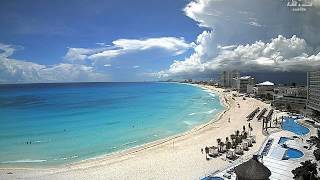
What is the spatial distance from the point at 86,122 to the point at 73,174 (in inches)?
983

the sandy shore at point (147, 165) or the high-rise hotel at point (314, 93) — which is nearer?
the sandy shore at point (147, 165)

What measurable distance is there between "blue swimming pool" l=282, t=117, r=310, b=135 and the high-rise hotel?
357 centimetres

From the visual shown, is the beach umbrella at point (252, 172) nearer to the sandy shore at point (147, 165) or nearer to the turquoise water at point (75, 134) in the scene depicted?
the sandy shore at point (147, 165)

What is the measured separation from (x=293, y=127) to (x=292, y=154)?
43.0ft

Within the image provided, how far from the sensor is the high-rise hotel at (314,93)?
41312 millimetres

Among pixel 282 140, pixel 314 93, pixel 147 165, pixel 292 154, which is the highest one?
pixel 314 93

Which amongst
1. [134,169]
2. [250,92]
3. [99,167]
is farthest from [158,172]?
[250,92]

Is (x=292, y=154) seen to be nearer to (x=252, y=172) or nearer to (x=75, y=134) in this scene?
(x=252, y=172)

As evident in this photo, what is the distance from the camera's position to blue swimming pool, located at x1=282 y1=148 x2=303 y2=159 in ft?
72.4

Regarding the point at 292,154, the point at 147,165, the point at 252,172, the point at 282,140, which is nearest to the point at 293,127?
the point at 282,140

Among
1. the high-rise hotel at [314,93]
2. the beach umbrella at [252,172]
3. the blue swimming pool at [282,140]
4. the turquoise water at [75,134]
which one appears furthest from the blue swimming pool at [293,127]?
the beach umbrella at [252,172]

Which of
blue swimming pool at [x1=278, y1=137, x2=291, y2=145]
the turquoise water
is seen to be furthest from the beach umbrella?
the turquoise water

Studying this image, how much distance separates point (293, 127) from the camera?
34.8 meters

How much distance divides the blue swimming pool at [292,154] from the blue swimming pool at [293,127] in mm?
8234
